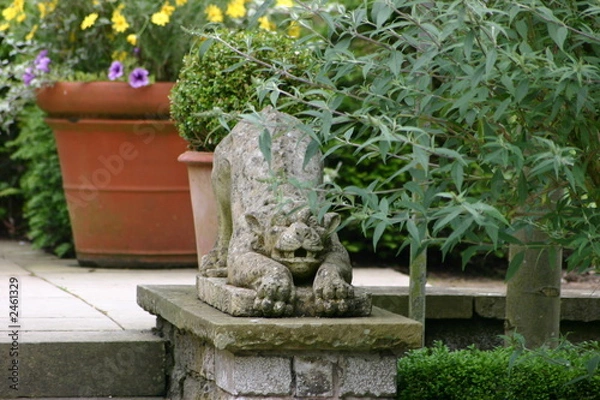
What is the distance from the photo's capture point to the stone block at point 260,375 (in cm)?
343

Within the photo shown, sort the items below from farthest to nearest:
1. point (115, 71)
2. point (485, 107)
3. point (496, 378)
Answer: point (115, 71), point (496, 378), point (485, 107)

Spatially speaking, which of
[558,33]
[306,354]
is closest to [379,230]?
[306,354]

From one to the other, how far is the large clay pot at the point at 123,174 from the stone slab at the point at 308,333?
3250mm

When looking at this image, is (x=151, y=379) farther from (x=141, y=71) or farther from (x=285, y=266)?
(x=141, y=71)

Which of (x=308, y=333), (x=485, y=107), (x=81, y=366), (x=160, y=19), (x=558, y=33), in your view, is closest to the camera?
(x=558, y=33)

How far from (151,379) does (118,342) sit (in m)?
0.20

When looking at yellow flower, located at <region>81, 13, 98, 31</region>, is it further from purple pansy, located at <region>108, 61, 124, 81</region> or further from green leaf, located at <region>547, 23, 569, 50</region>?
green leaf, located at <region>547, 23, 569, 50</region>

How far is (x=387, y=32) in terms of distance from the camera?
3344 millimetres

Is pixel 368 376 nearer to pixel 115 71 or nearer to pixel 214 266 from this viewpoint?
A: pixel 214 266

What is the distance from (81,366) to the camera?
4105 millimetres

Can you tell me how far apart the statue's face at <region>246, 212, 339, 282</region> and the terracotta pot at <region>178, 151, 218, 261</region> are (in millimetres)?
1610

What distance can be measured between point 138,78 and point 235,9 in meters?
0.74

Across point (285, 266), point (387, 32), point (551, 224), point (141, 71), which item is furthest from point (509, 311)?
point (141, 71)

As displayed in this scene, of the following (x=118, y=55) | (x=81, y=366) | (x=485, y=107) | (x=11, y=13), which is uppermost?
(x=11, y=13)
